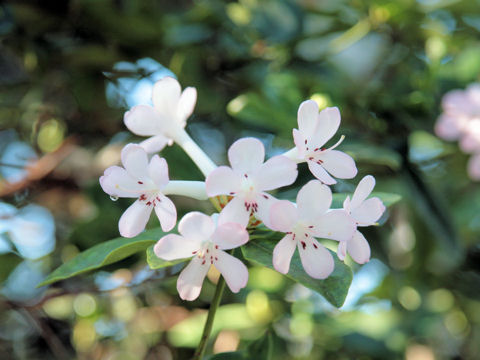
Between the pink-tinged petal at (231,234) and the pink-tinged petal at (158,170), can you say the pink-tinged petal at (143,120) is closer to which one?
the pink-tinged petal at (158,170)

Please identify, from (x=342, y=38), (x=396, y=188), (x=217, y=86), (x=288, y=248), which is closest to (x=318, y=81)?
(x=342, y=38)

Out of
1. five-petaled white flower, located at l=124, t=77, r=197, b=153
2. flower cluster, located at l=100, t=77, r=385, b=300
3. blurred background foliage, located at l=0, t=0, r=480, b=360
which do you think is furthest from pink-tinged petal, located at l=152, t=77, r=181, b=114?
blurred background foliage, located at l=0, t=0, r=480, b=360

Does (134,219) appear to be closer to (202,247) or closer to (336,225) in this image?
(202,247)

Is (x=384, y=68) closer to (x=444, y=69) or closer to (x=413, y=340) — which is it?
(x=444, y=69)

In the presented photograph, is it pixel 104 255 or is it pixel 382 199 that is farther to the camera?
pixel 382 199

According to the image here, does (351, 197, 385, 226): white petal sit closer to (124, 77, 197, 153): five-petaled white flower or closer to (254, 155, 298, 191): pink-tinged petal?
(254, 155, 298, 191): pink-tinged petal

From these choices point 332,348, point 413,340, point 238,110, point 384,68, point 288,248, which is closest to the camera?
point 288,248

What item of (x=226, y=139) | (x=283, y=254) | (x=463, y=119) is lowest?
(x=226, y=139)

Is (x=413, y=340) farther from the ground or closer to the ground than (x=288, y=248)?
closer to the ground

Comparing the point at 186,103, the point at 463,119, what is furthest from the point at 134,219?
the point at 463,119
